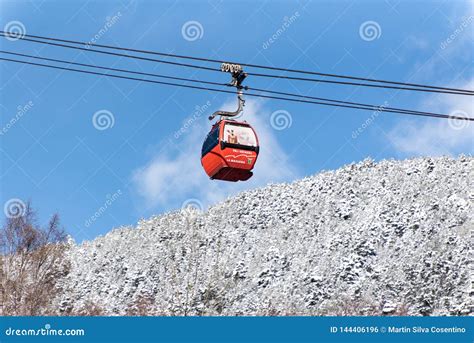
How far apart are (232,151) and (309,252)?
110508 millimetres

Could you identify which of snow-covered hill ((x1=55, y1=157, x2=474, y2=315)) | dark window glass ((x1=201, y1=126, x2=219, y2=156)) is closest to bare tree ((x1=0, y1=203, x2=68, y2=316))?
dark window glass ((x1=201, y1=126, x2=219, y2=156))

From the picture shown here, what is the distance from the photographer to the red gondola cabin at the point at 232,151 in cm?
1888

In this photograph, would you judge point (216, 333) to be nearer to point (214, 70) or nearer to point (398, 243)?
point (214, 70)

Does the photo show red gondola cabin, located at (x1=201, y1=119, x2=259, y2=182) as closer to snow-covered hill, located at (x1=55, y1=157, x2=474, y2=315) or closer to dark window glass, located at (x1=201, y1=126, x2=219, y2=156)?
dark window glass, located at (x1=201, y1=126, x2=219, y2=156)

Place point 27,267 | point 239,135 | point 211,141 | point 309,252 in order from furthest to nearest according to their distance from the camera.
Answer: point 309,252
point 27,267
point 211,141
point 239,135

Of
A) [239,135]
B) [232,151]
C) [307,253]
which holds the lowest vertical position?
[232,151]

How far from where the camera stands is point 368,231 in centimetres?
12462

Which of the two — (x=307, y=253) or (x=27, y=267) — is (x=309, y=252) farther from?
(x=27, y=267)

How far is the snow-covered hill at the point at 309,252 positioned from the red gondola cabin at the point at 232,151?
2651 inches

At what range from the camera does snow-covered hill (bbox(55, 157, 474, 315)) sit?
103500 mm

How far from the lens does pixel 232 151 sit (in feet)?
61.9

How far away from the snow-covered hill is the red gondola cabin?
221 feet

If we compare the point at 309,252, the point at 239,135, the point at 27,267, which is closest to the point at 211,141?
the point at 239,135

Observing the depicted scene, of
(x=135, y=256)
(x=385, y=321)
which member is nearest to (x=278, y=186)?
(x=135, y=256)
